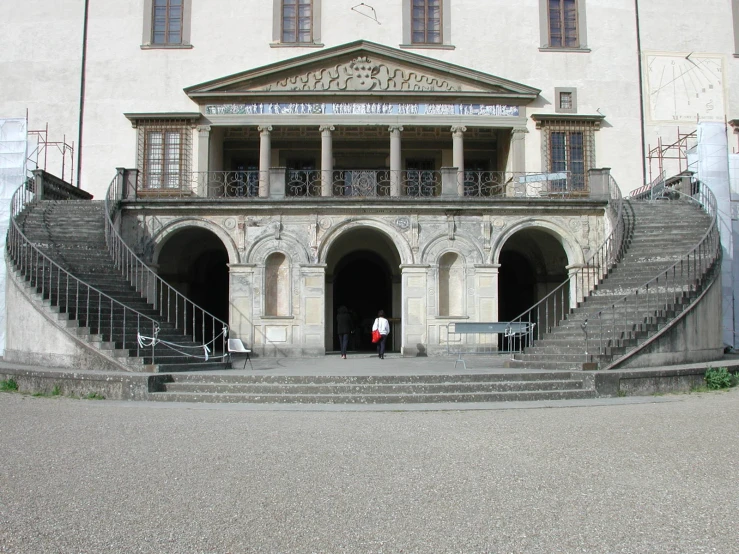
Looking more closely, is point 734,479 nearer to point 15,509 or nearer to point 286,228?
point 15,509

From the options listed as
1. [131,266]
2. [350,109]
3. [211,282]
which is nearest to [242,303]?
[131,266]

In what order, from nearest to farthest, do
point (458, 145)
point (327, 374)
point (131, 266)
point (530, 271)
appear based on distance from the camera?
point (327, 374), point (131, 266), point (458, 145), point (530, 271)

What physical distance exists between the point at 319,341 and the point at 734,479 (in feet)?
50.4

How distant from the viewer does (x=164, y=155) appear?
25.6m

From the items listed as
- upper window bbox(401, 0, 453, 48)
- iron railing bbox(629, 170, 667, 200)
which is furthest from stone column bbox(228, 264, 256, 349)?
iron railing bbox(629, 170, 667, 200)

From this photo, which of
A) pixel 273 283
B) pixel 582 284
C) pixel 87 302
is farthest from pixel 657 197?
pixel 87 302

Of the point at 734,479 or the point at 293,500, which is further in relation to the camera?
the point at 734,479

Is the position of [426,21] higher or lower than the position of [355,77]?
higher

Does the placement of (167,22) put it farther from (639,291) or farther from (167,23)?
(639,291)

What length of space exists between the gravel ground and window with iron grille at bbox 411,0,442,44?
1933 cm

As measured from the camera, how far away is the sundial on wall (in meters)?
26.8

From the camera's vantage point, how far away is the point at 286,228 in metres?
21.7

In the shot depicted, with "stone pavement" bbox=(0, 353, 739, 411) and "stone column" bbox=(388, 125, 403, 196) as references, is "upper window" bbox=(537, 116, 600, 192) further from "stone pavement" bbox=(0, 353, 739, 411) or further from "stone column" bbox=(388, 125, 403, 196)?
"stone pavement" bbox=(0, 353, 739, 411)

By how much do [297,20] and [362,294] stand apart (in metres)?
10.0
